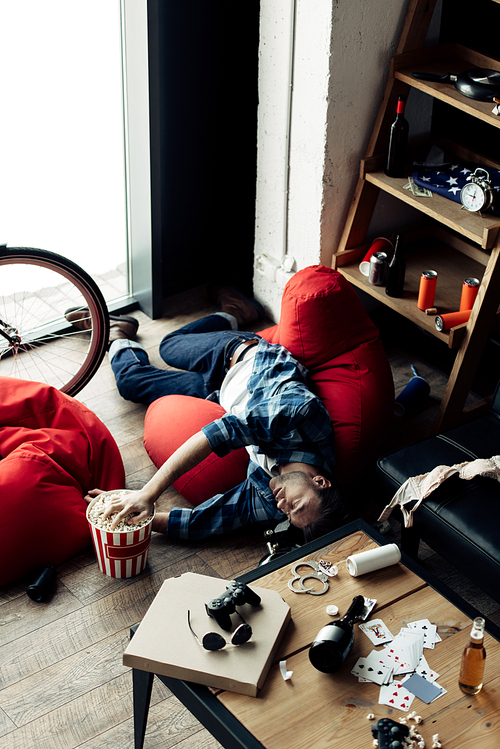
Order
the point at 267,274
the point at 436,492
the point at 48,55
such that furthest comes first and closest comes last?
the point at 267,274 < the point at 48,55 < the point at 436,492

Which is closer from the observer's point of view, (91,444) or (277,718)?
(277,718)

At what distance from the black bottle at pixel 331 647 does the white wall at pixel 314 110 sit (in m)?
1.84

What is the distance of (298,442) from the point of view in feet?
7.33

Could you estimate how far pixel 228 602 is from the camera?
1.61 metres

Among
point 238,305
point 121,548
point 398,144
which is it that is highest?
point 398,144

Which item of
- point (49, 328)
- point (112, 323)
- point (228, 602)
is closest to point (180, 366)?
point (112, 323)

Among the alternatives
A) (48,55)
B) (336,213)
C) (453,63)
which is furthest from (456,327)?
(48,55)

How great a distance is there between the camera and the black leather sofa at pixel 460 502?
1.93 meters

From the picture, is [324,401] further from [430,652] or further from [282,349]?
[430,652]

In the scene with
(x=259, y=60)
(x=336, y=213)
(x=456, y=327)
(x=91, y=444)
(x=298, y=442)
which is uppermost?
(x=259, y=60)

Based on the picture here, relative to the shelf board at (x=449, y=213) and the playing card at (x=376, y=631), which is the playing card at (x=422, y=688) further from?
the shelf board at (x=449, y=213)

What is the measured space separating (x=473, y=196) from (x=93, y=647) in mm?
1941

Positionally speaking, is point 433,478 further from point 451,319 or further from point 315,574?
point 451,319

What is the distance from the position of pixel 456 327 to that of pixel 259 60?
140 cm
